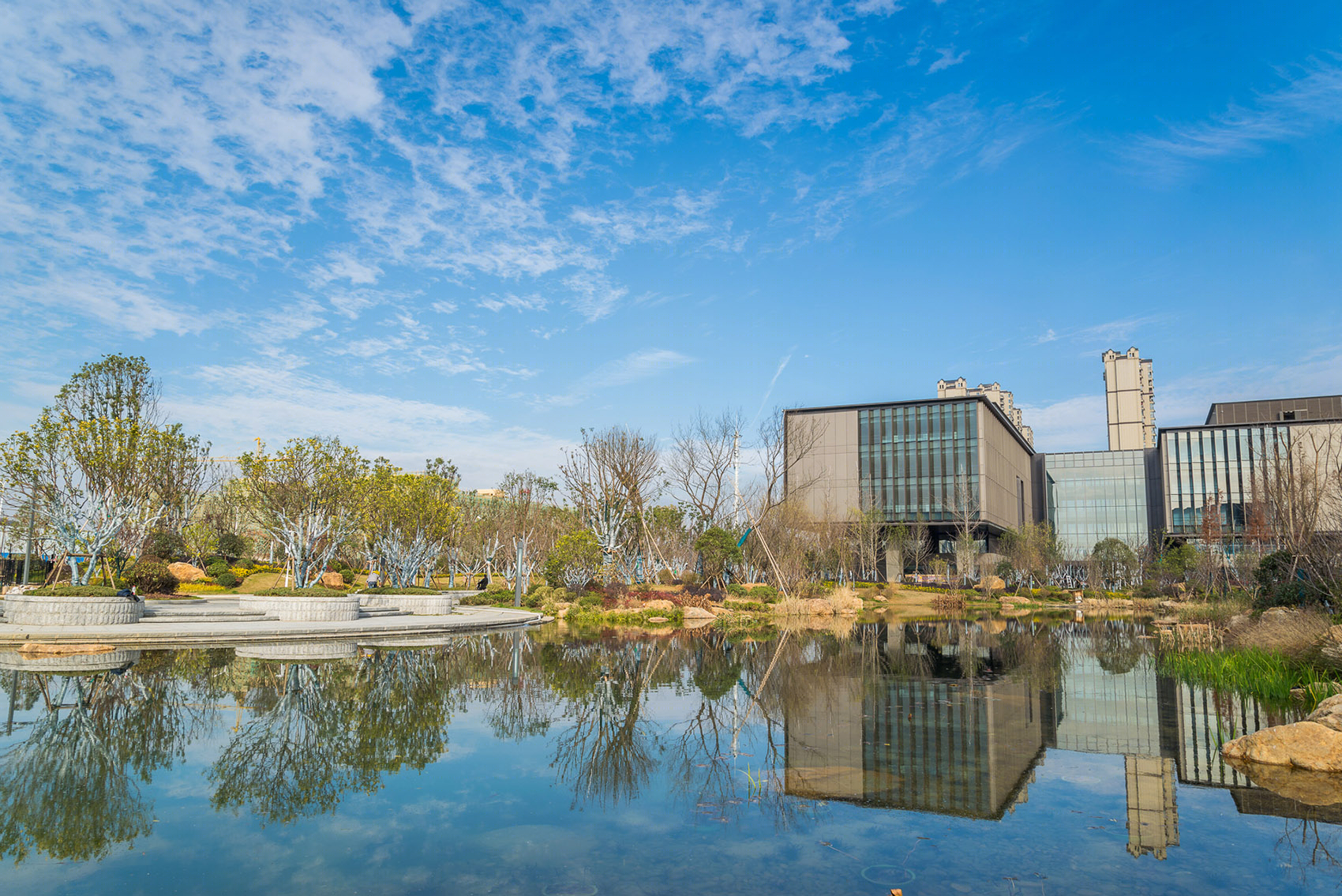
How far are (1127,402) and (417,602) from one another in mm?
105965

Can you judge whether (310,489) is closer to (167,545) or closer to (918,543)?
(167,545)

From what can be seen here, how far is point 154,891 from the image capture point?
4.97 m

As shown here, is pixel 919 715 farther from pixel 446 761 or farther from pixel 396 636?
pixel 396 636

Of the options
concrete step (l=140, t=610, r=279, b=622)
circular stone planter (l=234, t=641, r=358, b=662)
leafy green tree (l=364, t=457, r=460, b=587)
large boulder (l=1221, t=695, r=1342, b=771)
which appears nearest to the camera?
large boulder (l=1221, t=695, r=1342, b=771)

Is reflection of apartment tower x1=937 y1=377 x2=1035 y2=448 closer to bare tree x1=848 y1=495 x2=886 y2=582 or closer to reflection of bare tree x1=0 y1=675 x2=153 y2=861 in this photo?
bare tree x1=848 y1=495 x2=886 y2=582

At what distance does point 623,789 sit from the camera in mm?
7527

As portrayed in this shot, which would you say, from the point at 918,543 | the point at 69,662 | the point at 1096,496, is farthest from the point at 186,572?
the point at 1096,496

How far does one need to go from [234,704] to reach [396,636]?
34.5 feet

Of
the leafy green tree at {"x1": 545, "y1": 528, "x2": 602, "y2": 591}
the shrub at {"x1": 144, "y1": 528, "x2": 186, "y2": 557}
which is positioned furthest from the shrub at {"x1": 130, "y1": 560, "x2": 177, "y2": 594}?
the leafy green tree at {"x1": 545, "y1": 528, "x2": 602, "y2": 591}

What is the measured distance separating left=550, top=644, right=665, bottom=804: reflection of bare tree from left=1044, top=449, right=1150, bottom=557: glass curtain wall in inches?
3727

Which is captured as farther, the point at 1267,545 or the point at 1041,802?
the point at 1267,545

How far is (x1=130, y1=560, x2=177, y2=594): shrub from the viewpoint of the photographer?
3241cm

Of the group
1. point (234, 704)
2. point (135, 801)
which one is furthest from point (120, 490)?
point (135, 801)

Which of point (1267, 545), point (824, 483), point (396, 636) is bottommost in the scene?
point (396, 636)
